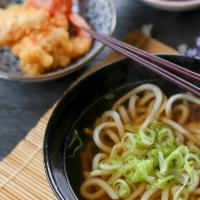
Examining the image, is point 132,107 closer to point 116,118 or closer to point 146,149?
point 116,118

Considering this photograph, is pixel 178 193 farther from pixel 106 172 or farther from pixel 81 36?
pixel 81 36

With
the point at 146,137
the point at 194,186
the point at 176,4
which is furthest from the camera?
the point at 176,4

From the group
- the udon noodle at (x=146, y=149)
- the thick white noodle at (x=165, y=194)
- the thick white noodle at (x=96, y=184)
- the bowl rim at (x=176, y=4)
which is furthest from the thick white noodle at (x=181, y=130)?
the bowl rim at (x=176, y=4)

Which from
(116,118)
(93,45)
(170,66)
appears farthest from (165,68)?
(93,45)

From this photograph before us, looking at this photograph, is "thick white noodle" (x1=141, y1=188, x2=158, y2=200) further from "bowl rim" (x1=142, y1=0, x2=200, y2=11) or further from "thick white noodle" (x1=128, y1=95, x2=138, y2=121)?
"bowl rim" (x1=142, y1=0, x2=200, y2=11)

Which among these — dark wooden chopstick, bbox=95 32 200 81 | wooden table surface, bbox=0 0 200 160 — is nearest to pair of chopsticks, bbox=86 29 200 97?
dark wooden chopstick, bbox=95 32 200 81

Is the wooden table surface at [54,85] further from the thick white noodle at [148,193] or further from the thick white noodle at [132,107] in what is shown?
the thick white noodle at [148,193]
